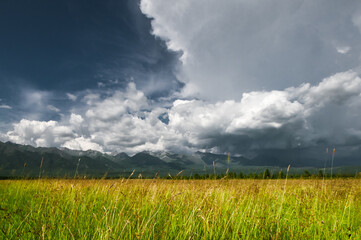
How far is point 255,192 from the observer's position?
5.36 m

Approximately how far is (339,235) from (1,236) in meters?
5.41

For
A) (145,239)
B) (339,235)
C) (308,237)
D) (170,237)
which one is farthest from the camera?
(339,235)

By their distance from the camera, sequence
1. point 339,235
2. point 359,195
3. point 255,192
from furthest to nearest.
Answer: point 359,195
point 255,192
point 339,235

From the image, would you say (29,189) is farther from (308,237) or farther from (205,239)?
(308,237)

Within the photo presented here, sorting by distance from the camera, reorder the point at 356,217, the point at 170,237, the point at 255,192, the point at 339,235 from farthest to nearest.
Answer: the point at 255,192 → the point at 356,217 → the point at 339,235 → the point at 170,237

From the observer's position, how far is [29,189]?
7477 mm

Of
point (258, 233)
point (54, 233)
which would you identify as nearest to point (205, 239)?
point (258, 233)

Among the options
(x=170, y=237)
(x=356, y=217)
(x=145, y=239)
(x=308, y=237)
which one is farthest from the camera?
(x=356, y=217)

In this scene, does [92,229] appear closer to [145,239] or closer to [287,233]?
[145,239]

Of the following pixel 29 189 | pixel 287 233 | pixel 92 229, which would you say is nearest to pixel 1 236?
pixel 92 229

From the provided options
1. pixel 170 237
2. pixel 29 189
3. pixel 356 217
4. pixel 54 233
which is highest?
pixel 356 217

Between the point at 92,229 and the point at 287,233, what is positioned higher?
the point at 287,233

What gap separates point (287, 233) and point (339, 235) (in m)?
1.09

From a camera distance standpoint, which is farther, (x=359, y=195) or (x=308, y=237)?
(x=359, y=195)
